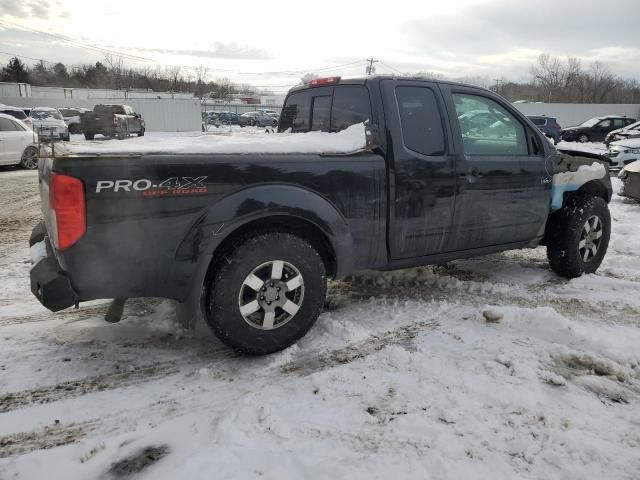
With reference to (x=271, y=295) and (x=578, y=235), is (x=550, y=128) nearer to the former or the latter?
(x=578, y=235)

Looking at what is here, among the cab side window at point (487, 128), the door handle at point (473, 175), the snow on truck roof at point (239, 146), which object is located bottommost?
→ the door handle at point (473, 175)

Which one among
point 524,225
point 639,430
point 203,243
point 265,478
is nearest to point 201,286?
point 203,243

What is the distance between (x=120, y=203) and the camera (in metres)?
2.84

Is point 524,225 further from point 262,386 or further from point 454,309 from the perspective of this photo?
point 262,386

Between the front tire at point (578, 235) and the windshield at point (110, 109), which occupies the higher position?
the windshield at point (110, 109)

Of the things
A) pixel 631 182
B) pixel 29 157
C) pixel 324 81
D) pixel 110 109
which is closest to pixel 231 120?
pixel 110 109

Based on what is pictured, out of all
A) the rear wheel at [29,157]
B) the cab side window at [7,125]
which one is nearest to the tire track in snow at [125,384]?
the cab side window at [7,125]

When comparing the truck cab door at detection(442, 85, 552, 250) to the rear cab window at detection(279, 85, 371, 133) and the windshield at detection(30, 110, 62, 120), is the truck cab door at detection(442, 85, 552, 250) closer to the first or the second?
the rear cab window at detection(279, 85, 371, 133)

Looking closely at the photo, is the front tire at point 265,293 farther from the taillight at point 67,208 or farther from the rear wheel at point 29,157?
the rear wheel at point 29,157

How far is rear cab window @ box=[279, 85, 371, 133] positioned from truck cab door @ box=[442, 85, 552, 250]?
0.77 metres

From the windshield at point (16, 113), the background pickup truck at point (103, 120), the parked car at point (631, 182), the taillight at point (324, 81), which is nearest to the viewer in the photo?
the taillight at point (324, 81)

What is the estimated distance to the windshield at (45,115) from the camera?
2337cm

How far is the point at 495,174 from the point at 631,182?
21.9 ft

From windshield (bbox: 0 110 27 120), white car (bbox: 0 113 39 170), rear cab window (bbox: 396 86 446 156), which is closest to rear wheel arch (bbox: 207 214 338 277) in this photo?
rear cab window (bbox: 396 86 446 156)
